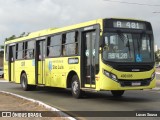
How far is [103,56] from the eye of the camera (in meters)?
15.1

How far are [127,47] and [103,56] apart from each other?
3.31 ft

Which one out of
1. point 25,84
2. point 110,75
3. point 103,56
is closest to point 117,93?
point 110,75

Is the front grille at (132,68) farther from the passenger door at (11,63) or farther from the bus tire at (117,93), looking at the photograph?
the passenger door at (11,63)

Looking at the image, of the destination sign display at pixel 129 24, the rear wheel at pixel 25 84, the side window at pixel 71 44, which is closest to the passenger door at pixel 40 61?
the rear wheel at pixel 25 84

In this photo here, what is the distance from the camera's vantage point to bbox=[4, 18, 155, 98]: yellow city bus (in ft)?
49.5

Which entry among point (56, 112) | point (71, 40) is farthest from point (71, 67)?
point (56, 112)

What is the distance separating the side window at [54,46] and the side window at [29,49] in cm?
220

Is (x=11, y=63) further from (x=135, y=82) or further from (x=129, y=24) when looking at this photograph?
(x=135, y=82)

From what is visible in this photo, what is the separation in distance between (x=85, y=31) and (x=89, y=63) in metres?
1.36

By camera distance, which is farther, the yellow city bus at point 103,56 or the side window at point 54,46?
the side window at point 54,46

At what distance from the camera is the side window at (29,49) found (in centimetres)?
2194

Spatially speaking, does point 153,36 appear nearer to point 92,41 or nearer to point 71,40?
point 92,41

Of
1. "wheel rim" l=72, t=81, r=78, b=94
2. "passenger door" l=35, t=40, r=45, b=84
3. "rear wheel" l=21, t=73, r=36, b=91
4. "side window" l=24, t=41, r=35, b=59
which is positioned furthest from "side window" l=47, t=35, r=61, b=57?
"rear wheel" l=21, t=73, r=36, b=91

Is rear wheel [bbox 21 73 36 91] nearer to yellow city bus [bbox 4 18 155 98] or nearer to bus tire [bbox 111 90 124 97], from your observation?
yellow city bus [bbox 4 18 155 98]
